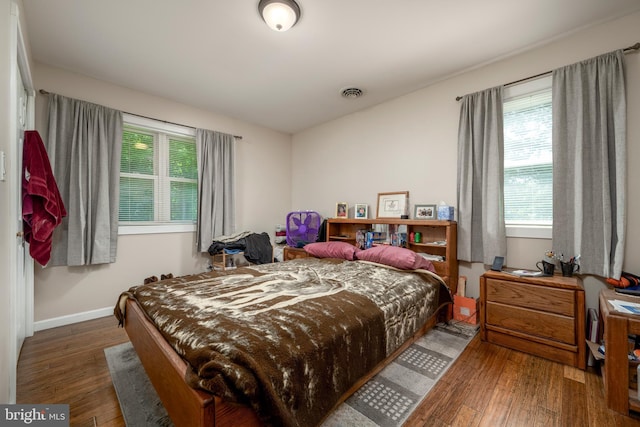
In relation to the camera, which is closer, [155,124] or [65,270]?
[65,270]

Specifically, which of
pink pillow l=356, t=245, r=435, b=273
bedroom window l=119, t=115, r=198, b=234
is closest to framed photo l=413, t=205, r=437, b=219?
pink pillow l=356, t=245, r=435, b=273

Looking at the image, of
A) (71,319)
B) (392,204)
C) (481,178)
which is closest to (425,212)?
(392,204)

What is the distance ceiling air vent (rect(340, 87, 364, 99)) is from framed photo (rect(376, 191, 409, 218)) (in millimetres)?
1282

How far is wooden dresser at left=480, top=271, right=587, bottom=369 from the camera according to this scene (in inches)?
72.5

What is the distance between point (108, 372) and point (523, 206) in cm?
370

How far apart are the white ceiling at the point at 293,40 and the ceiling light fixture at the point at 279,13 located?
6 cm

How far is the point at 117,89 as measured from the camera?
299 centimetres

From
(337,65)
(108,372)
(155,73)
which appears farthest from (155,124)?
(108,372)

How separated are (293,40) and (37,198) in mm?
2361

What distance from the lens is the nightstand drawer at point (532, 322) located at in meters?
1.87

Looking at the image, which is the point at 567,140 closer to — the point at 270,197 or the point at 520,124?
the point at 520,124

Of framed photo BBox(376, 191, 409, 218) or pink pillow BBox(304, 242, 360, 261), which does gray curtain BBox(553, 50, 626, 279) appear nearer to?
framed photo BBox(376, 191, 409, 218)

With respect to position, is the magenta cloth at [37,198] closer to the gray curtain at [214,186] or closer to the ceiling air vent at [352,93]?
the gray curtain at [214,186]

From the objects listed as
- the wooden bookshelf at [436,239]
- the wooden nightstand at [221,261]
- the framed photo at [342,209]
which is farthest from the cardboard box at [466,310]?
the wooden nightstand at [221,261]
